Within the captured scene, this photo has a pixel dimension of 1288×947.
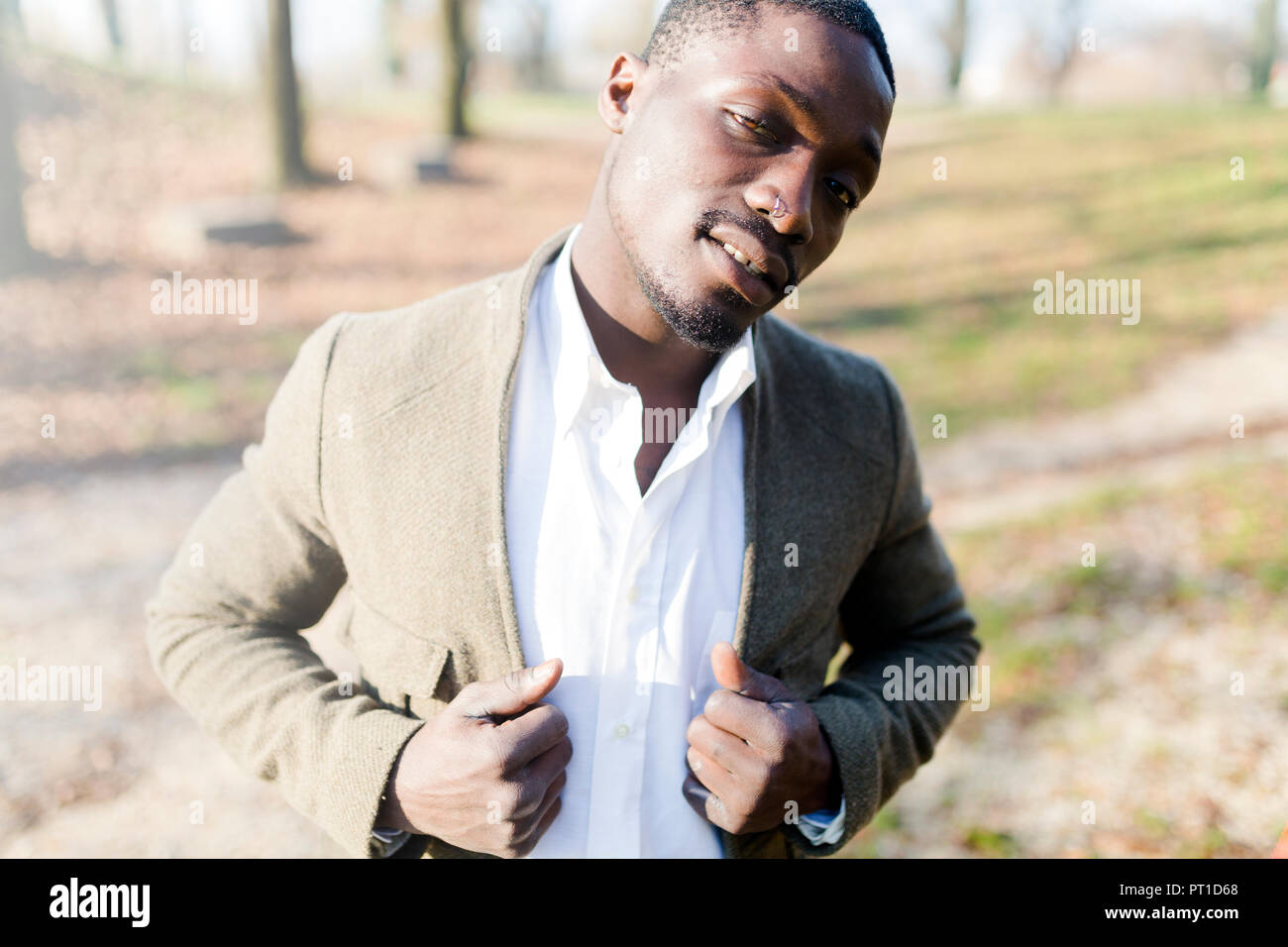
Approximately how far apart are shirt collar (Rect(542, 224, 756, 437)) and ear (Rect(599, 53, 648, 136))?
0.23 metres

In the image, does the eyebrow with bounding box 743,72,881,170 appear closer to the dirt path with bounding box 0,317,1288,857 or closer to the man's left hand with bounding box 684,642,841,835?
the man's left hand with bounding box 684,642,841,835

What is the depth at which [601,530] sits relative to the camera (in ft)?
5.74

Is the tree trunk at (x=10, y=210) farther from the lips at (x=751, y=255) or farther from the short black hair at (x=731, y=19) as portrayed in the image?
the lips at (x=751, y=255)

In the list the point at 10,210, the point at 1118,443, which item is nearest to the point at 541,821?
the point at 1118,443

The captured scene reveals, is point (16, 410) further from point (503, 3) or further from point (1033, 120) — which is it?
point (1033, 120)

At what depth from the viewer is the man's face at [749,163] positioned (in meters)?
1.64

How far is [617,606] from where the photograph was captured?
1.73m

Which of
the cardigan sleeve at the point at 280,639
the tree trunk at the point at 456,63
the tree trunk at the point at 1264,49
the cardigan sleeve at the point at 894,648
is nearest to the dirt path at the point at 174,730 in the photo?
the cardigan sleeve at the point at 280,639

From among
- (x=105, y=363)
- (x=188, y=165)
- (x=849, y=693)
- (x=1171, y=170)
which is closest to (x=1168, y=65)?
(x=1171, y=170)

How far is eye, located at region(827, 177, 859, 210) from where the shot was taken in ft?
5.66

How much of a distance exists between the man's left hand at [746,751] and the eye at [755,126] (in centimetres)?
86

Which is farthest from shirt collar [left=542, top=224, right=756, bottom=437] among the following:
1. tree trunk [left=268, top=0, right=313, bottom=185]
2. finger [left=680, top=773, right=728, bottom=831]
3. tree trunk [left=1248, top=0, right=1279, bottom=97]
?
tree trunk [left=1248, top=0, right=1279, bottom=97]

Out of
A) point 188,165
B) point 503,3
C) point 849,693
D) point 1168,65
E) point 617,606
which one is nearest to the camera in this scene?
point 617,606
